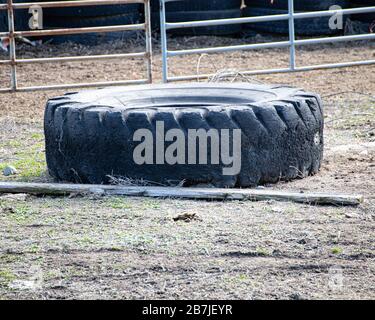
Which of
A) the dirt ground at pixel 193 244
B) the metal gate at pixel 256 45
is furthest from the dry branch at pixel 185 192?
the metal gate at pixel 256 45

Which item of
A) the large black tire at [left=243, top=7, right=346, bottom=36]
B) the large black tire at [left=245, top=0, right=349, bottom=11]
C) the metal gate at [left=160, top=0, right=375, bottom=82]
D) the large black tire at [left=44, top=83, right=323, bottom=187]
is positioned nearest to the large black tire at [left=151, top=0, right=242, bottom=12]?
the large black tire at [left=243, top=7, right=346, bottom=36]

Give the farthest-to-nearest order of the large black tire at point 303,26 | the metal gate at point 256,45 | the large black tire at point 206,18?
the large black tire at point 206,18 → the large black tire at point 303,26 → the metal gate at point 256,45

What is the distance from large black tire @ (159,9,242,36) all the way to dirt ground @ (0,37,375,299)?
6.45 metres

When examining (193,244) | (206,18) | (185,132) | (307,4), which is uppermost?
(307,4)

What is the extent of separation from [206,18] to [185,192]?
800 cm

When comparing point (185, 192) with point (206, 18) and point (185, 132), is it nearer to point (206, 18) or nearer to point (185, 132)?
point (185, 132)

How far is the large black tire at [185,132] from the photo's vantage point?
18.3 feet

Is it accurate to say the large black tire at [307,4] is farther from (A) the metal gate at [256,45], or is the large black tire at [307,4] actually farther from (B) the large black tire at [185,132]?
(B) the large black tire at [185,132]

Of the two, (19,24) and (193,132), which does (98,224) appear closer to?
(193,132)

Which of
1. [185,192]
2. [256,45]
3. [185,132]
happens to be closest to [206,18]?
[256,45]

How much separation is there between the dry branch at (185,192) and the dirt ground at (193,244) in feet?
0.23

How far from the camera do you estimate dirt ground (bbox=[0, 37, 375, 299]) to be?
3.91 m

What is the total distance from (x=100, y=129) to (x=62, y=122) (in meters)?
0.32

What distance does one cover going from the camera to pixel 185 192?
5.42 meters
